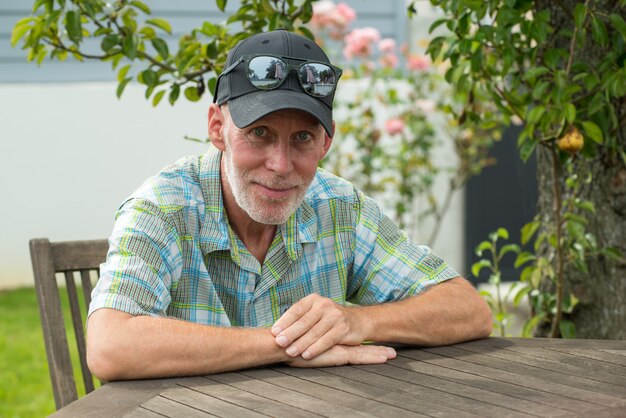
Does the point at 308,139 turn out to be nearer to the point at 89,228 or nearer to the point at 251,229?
the point at 251,229

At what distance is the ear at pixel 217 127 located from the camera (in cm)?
262

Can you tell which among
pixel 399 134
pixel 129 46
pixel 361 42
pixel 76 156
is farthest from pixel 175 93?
pixel 76 156

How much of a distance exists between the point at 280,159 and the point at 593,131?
3.98 ft

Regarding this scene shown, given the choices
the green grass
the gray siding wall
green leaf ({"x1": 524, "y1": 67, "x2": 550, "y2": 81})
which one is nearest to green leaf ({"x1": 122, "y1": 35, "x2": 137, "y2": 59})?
green leaf ({"x1": 524, "y1": 67, "x2": 550, "y2": 81})

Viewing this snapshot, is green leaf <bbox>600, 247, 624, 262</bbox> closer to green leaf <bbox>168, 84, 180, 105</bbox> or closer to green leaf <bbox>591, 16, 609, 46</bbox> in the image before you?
green leaf <bbox>591, 16, 609, 46</bbox>

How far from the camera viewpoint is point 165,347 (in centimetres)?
218

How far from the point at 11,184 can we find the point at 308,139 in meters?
5.23

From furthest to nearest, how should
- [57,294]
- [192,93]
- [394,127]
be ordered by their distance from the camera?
Result: [394,127]
[192,93]
[57,294]

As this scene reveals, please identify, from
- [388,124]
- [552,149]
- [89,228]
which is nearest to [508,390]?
[552,149]

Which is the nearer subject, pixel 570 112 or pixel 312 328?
pixel 312 328

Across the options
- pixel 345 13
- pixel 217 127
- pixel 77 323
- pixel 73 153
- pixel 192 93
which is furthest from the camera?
pixel 73 153

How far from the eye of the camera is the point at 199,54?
3504 mm

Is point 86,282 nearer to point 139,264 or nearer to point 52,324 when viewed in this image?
point 52,324

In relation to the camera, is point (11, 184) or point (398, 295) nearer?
point (398, 295)
